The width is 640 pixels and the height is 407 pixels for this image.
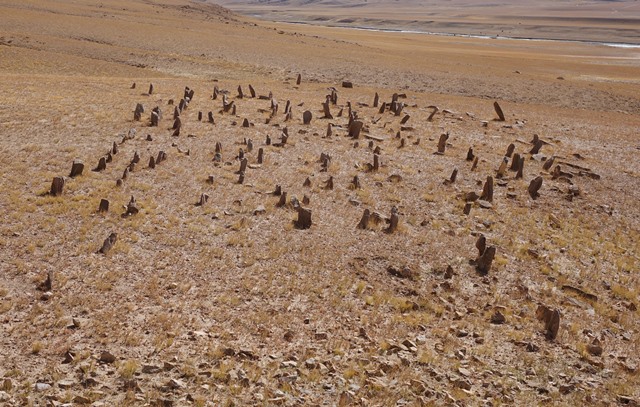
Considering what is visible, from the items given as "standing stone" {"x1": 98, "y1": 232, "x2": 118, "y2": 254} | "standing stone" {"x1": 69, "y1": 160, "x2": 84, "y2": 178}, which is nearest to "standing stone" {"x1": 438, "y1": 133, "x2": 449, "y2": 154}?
"standing stone" {"x1": 69, "y1": 160, "x2": 84, "y2": 178}

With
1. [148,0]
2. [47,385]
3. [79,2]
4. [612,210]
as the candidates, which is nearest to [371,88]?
[612,210]

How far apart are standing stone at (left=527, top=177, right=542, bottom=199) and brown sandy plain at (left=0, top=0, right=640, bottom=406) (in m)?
0.59

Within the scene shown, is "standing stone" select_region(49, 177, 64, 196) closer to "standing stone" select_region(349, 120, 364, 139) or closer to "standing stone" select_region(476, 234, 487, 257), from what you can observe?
"standing stone" select_region(476, 234, 487, 257)

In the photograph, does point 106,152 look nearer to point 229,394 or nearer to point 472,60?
point 229,394

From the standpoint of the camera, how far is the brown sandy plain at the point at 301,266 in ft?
32.9

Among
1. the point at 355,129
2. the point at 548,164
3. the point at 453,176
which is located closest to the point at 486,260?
the point at 453,176

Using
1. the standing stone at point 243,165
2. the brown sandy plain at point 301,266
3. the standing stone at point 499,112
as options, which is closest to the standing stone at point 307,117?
the brown sandy plain at point 301,266

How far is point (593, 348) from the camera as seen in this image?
1170cm

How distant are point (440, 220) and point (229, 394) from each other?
11.0 metres

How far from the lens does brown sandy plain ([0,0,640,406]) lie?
10039 mm

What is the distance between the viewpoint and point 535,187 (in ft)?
69.5

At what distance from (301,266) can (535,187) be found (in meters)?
11.8

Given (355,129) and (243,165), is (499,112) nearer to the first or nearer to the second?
(355,129)

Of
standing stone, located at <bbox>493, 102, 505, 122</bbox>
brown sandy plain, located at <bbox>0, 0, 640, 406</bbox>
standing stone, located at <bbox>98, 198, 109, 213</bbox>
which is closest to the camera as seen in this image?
brown sandy plain, located at <bbox>0, 0, 640, 406</bbox>
